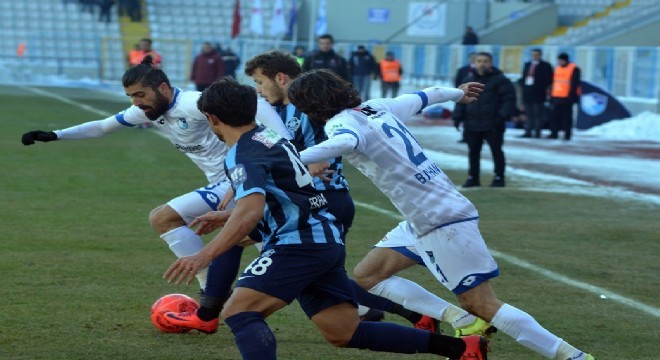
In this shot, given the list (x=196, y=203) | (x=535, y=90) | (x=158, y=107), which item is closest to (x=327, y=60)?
(x=535, y=90)

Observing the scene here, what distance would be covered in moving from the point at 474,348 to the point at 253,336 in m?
1.25

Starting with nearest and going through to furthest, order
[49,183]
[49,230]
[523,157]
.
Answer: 1. [49,230]
2. [49,183]
3. [523,157]

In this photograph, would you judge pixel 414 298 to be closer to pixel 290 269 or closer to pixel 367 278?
pixel 367 278

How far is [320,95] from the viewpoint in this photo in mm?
5984

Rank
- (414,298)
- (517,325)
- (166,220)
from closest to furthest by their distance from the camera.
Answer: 1. (517,325)
2. (414,298)
3. (166,220)

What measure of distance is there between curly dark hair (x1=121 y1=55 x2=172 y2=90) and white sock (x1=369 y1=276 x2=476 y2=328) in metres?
1.96

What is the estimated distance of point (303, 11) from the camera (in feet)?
165

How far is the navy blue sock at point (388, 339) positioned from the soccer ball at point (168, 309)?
1.75 m

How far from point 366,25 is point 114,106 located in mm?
19906

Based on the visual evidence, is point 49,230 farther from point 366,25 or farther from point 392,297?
point 366,25

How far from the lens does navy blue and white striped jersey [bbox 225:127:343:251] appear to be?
17.3 feet

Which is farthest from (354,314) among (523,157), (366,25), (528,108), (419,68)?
(366,25)

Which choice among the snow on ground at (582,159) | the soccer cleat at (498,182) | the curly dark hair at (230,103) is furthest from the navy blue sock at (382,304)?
the soccer cleat at (498,182)

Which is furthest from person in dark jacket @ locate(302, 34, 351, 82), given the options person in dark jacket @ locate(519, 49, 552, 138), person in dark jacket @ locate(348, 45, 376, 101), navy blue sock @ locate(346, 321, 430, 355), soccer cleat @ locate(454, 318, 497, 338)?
navy blue sock @ locate(346, 321, 430, 355)
